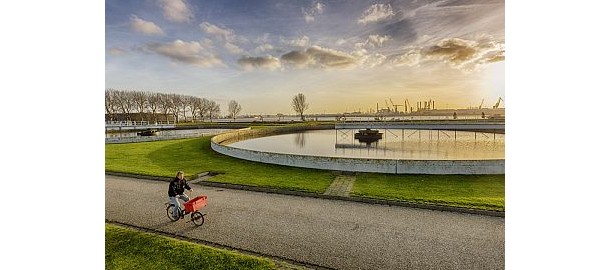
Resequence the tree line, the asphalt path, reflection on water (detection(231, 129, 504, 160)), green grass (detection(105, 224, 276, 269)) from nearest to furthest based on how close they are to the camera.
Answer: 1. green grass (detection(105, 224, 276, 269))
2. the asphalt path
3. reflection on water (detection(231, 129, 504, 160))
4. the tree line

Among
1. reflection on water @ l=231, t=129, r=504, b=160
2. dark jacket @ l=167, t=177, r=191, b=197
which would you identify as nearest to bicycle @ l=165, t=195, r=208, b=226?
dark jacket @ l=167, t=177, r=191, b=197

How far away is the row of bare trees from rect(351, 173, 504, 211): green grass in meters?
64.3

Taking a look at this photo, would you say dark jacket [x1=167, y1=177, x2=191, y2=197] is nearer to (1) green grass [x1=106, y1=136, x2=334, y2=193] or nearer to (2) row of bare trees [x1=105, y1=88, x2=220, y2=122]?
(1) green grass [x1=106, y1=136, x2=334, y2=193]

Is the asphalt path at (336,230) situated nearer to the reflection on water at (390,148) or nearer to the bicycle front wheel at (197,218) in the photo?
the bicycle front wheel at (197,218)

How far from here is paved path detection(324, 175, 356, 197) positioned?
35.2 ft

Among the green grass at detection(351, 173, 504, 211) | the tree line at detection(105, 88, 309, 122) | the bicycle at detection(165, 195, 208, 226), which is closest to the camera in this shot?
the bicycle at detection(165, 195, 208, 226)

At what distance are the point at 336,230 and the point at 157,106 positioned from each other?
8077cm

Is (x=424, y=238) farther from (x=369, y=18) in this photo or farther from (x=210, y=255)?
(x=369, y=18)

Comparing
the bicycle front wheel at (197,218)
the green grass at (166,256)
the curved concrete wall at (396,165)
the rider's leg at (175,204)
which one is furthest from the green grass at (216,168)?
the green grass at (166,256)

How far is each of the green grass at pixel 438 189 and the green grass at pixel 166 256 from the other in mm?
5352

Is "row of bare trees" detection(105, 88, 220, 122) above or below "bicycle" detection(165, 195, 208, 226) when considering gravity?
above

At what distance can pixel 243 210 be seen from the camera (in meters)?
9.25

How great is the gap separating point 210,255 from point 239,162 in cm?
1083
